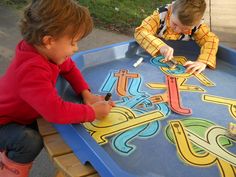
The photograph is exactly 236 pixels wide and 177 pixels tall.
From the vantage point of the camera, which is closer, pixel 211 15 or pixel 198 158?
pixel 198 158

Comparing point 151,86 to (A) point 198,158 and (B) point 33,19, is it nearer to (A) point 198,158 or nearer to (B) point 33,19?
(A) point 198,158

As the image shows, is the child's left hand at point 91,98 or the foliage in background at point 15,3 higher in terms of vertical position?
the child's left hand at point 91,98

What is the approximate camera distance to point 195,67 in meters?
1.68

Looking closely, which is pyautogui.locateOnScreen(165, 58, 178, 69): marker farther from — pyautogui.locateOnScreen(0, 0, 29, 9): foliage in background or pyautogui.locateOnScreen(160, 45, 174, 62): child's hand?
pyautogui.locateOnScreen(0, 0, 29, 9): foliage in background

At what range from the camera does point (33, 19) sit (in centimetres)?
113

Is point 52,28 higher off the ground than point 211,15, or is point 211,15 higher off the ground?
point 52,28

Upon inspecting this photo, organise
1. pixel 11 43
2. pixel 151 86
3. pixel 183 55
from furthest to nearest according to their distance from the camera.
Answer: pixel 11 43, pixel 183 55, pixel 151 86

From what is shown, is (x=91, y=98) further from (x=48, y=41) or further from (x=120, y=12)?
(x=120, y=12)

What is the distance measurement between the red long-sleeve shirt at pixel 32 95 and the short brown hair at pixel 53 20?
0.07 m

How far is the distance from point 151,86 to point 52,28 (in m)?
0.57

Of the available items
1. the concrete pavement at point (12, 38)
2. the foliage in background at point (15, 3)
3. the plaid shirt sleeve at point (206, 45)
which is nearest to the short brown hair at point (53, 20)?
the plaid shirt sleeve at point (206, 45)

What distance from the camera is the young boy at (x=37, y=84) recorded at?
111 centimetres

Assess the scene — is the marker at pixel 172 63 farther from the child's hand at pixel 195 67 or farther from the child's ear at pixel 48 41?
the child's ear at pixel 48 41

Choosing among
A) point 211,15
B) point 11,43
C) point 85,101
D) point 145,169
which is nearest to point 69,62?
point 85,101
